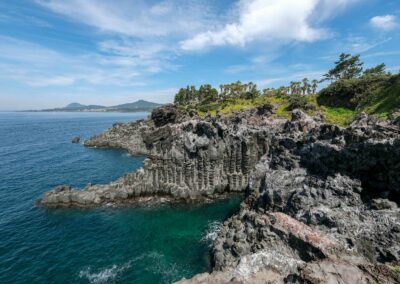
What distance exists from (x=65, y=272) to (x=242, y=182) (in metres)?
34.3

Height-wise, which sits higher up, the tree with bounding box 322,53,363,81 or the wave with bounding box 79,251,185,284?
the tree with bounding box 322,53,363,81

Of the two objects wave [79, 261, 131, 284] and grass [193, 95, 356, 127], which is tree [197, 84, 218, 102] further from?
wave [79, 261, 131, 284]

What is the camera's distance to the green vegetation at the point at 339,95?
5266 cm

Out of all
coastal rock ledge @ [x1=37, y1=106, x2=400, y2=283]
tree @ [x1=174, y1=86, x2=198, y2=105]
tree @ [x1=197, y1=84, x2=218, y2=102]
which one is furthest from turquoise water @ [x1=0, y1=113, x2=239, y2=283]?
tree @ [x1=174, y1=86, x2=198, y2=105]

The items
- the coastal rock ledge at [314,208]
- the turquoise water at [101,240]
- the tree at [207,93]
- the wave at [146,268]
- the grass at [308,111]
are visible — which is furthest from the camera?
the tree at [207,93]

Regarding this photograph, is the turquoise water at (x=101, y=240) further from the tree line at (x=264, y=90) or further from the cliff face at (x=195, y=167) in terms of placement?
the tree line at (x=264, y=90)

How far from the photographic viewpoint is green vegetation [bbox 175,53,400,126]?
2073 inches

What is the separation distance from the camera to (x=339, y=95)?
7412cm

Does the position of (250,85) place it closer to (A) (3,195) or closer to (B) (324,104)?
(B) (324,104)

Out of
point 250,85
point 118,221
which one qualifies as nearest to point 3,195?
point 118,221

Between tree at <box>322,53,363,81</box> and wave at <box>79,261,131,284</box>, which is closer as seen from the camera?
wave at <box>79,261,131,284</box>

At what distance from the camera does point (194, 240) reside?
34031mm

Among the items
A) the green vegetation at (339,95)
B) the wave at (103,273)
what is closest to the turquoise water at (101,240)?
the wave at (103,273)

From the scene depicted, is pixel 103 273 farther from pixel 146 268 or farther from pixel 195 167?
pixel 195 167
